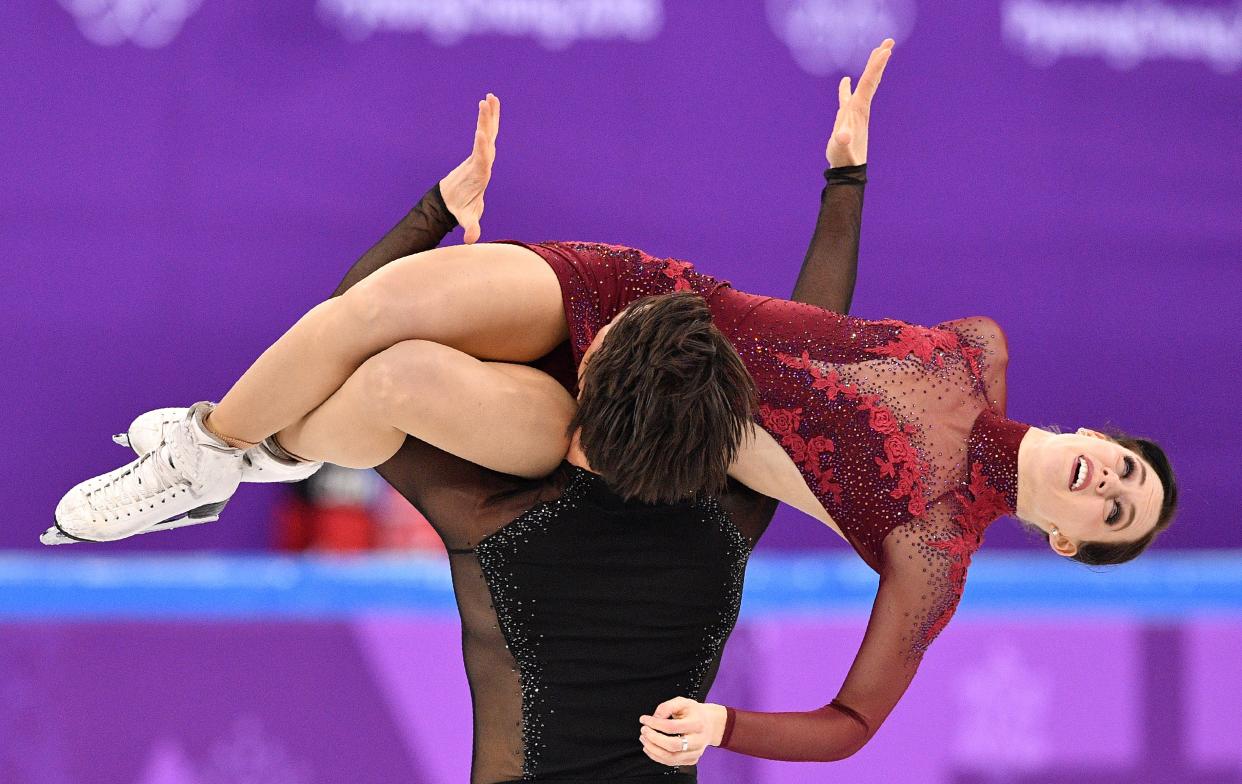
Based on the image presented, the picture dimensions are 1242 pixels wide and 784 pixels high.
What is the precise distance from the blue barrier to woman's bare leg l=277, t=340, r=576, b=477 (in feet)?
1.84

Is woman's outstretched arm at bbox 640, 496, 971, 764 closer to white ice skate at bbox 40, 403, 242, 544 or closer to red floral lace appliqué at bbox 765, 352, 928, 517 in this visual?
red floral lace appliqué at bbox 765, 352, 928, 517

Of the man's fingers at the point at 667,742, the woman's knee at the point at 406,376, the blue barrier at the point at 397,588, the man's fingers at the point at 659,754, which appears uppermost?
the woman's knee at the point at 406,376

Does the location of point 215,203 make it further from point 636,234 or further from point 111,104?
point 636,234

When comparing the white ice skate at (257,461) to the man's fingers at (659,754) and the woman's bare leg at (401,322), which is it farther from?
the man's fingers at (659,754)

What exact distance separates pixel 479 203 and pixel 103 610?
1026mm

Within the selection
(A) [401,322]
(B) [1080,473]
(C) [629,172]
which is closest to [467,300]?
(A) [401,322]

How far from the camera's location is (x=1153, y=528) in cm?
220

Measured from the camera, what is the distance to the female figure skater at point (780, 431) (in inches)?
75.4

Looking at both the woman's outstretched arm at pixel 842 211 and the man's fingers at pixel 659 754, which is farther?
the woman's outstretched arm at pixel 842 211

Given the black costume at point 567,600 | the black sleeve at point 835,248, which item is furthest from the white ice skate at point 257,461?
the black sleeve at point 835,248

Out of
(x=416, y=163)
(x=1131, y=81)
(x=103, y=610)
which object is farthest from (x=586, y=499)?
(x=1131, y=81)

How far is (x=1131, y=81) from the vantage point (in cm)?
435

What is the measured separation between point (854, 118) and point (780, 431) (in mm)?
731

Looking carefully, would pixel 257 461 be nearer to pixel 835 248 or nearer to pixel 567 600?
pixel 567 600
